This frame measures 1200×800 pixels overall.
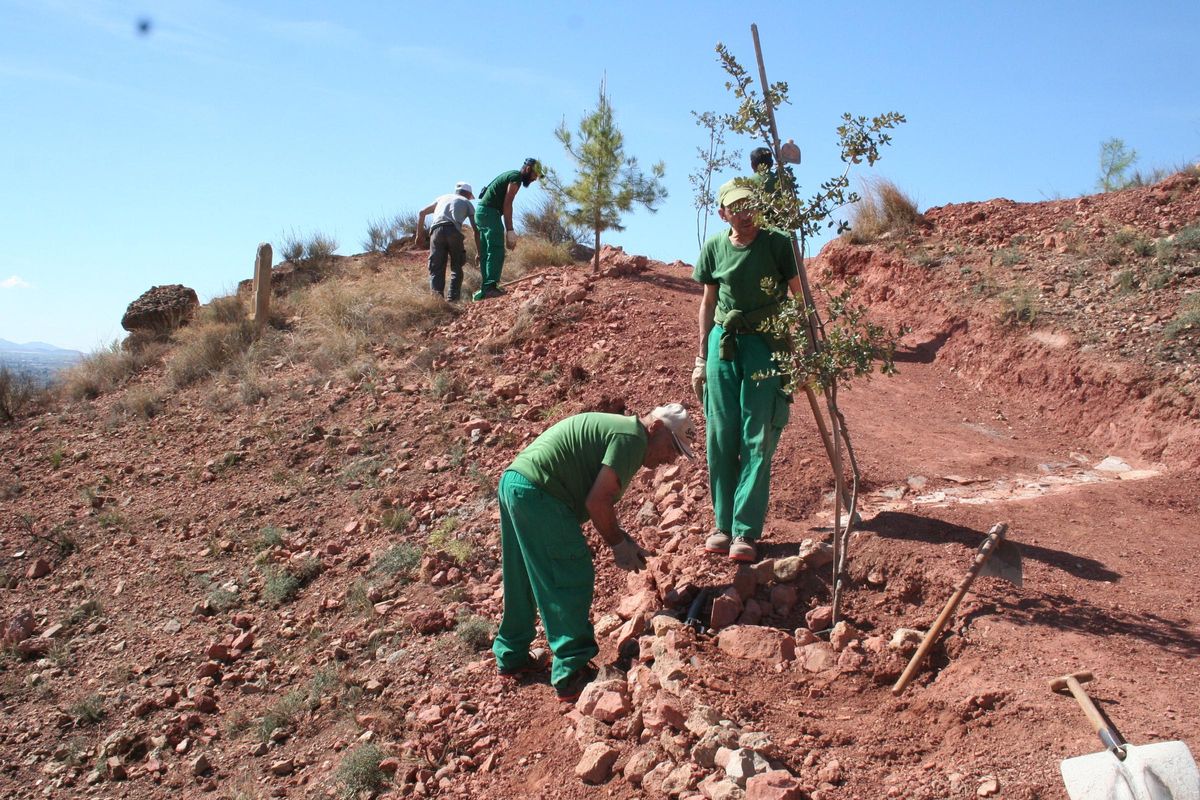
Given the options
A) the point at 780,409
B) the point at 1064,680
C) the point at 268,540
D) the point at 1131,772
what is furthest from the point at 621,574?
the point at 268,540

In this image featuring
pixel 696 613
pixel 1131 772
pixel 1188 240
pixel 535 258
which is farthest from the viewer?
pixel 535 258

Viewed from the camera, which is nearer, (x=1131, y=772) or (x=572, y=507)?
(x=1131, y=772)

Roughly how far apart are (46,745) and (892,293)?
7.96 meters

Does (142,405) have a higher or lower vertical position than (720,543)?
higher

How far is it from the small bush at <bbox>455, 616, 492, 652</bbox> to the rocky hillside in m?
0.02

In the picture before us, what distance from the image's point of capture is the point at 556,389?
7.70 m

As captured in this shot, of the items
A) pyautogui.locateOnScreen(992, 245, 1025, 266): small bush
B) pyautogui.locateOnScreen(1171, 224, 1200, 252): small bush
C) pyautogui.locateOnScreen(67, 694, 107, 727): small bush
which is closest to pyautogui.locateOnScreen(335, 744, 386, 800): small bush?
pyautogui.locateOnScreen(67, 694, 107, 727): small bush

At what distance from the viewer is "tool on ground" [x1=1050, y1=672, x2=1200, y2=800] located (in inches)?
95.7

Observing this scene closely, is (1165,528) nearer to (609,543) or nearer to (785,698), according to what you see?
(785,698)

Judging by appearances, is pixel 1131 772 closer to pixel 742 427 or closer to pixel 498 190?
pixel 742 427

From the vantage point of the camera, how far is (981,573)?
13.0ft

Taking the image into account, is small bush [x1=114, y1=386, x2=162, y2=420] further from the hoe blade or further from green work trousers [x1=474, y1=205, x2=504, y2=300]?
the hoe blade

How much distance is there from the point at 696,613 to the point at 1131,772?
2.02m

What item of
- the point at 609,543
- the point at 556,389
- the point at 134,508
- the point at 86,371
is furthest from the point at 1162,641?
the point at 86,371
